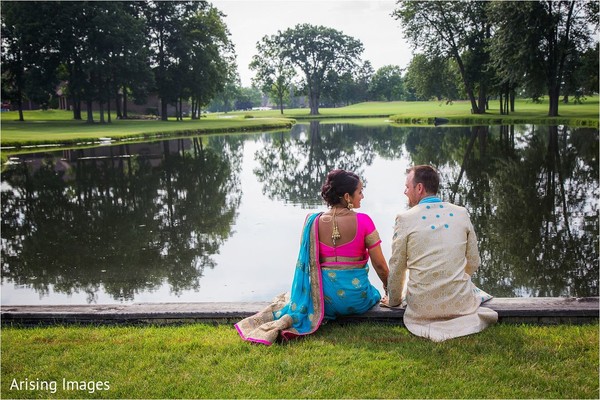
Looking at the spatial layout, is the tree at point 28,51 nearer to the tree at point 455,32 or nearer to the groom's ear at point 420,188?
the tree at point 455,32

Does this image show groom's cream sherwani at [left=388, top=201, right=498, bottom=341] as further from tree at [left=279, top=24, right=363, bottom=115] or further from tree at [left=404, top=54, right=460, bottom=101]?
tree at [left=279, top=24, right=363, bottom=115]

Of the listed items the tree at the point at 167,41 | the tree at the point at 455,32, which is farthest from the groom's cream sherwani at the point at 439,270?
the tree at the point at 167,41

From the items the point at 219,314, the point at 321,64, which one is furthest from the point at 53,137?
the point at 321,64

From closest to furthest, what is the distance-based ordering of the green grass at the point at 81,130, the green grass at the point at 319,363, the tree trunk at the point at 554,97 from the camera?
the green grass at the point at 319,363 < the green grass at the point at 81,130 < the tree trunk at the point at 554,97

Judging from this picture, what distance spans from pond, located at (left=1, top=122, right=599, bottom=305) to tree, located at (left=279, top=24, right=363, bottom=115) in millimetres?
68118

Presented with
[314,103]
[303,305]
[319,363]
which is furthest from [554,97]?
[314,103]

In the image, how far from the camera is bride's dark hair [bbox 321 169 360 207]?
4898 mm

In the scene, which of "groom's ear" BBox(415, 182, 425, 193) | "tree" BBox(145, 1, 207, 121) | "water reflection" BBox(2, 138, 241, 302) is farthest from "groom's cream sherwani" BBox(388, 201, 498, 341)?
"tree" BBox(145, 1, 207, 121)

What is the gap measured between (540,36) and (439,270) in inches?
1594

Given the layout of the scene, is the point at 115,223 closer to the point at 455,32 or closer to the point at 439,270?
the point at 439,270

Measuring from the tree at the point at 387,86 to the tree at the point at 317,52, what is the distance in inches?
1129

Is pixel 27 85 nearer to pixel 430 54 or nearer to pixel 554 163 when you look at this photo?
pixel 430 54

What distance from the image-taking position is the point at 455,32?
5294cm

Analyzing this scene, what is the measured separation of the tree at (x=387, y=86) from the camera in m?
121
